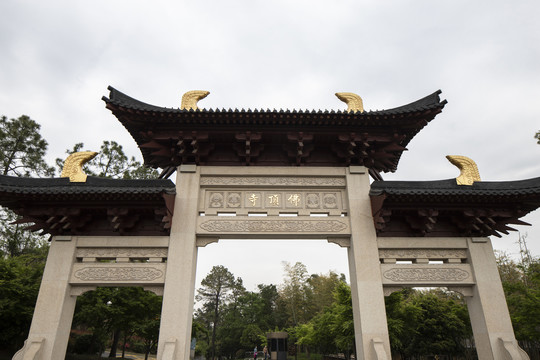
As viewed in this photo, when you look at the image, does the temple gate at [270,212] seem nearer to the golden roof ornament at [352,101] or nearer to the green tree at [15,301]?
the golden roof ornament at [352,101]

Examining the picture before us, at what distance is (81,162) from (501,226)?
1030cm

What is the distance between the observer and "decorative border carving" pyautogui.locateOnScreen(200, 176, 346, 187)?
766 centimetres

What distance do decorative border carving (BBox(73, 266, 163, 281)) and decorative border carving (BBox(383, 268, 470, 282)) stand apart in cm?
517

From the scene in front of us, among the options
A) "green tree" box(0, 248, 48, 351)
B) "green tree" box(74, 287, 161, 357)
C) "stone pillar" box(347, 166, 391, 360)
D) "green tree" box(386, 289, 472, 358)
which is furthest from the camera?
"green tree" box(386, 289, 472, 358)

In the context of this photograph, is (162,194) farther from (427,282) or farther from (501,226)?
(501,226)

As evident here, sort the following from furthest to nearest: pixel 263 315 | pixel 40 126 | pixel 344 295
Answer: pixel 263 315 → pixel 40 126 → pixel 344 295

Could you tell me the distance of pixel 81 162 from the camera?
766 cm

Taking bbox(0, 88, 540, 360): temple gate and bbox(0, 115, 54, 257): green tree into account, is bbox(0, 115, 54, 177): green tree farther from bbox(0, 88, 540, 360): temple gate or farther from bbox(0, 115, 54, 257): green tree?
bbox(0, 88, 540, 360): temple gate

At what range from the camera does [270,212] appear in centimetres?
734

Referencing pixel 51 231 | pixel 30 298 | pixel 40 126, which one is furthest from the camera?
pixel 40 126

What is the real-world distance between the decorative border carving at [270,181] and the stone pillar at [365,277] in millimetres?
502

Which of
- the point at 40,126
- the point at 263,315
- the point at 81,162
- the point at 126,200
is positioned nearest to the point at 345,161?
the point at 126,200

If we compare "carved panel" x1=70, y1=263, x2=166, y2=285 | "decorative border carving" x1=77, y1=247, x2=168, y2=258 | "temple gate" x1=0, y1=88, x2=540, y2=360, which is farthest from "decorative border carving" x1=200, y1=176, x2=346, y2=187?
"carved panel" x1=70, y1=263, x2=166, y2=285

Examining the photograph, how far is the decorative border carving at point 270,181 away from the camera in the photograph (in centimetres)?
766
